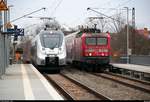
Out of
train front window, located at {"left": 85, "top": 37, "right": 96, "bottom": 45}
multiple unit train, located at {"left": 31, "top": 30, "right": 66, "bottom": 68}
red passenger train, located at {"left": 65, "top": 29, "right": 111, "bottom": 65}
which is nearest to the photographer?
multiple unit train, located at {"left": 31, "top": 30, "right": 66, "bottom": 68}

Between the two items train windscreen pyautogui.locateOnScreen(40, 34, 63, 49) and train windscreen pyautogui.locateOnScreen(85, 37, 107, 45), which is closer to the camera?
train windscreen pyautogui.locateOnScreen(40, 34, 63, 49)

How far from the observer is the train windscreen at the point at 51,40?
32.2 metres

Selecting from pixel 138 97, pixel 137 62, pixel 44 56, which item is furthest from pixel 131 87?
pixel 137 62

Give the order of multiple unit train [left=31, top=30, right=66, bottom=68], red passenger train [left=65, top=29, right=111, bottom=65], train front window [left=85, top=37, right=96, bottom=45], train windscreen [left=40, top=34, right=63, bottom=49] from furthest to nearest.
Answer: train front window [left=85, top=37, right=96, bottom=45] < red passenger train [left=65, top=29, right=111, bottom=65] < train windscreen [left=40, top=34, right=63, bottom=49] < multiple unit train [left=31, top=30, right=66, bottom=68]

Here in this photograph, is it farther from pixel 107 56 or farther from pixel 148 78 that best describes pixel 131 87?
pixel 107 56

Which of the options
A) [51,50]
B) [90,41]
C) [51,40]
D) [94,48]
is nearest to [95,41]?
[90,41]

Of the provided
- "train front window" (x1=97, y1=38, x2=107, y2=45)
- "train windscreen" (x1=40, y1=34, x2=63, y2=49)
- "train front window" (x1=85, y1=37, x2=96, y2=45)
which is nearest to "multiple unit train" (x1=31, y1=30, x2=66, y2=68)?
"train windscreen" (x1=40, y1=34, x2=63, y2=49)

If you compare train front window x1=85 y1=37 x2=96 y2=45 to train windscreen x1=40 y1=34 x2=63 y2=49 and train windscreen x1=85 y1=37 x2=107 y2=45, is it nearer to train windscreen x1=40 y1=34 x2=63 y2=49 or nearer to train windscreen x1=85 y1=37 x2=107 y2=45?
train windscreen x1=85 y1=37 x2=107 y2=45

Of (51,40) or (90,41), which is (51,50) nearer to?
(51,40)

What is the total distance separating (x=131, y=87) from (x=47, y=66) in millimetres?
12059

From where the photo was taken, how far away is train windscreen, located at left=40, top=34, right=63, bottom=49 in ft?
105

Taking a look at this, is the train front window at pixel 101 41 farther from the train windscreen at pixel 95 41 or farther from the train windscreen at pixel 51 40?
the train windscreen at pixel 51 40

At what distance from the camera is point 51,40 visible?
32.3 metres

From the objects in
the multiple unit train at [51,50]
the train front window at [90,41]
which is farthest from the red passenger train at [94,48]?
the multiple unit train at [51,50]
